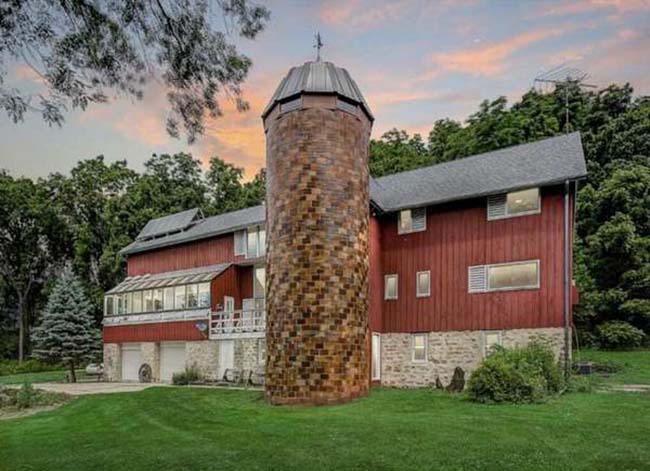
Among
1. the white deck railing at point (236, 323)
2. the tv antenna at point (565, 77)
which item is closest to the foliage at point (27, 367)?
the white deck railing at point (236, 323)

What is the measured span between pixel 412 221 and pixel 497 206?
306 cm

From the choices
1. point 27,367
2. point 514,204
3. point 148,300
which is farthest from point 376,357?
point 27,367

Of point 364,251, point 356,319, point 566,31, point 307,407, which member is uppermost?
point 566,31

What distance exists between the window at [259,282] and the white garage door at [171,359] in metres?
4.12

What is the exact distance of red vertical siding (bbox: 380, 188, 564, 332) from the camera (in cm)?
1783

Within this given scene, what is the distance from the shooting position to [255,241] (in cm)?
2508

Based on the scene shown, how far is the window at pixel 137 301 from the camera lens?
28422 mm

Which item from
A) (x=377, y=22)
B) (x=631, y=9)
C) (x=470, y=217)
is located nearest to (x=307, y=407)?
(x=470, y=217)

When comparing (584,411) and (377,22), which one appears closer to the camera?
(377,22)

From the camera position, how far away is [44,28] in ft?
21.8

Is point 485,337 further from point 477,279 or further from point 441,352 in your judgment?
point 477,279

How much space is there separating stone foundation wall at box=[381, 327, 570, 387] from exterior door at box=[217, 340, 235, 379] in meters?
6.26

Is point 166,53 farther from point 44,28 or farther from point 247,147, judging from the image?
point 247,147

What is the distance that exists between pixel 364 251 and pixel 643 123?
868 inches
